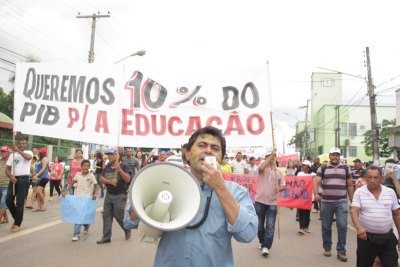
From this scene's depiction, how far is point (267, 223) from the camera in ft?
22.7

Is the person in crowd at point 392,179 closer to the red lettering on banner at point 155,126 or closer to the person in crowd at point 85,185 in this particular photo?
the red lettering on banner at point 155,126

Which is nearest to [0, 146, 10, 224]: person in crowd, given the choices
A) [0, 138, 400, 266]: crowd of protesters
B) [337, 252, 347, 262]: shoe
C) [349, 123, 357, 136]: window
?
[0, 138, 400, 266]: crowd of protesters

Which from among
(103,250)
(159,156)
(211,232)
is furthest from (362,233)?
(159,156)

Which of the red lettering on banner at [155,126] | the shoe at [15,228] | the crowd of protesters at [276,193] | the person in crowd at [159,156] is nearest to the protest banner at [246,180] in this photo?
the crowd of protesters at [276,193]

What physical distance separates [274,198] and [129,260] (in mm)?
2509

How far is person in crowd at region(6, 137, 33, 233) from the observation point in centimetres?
803

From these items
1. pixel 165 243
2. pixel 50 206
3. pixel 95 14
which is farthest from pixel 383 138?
pixel 165 243

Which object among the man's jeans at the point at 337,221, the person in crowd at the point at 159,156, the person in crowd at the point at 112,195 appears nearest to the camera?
the man's jeans at the point at 337,221

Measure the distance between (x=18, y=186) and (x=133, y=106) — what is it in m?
4.21

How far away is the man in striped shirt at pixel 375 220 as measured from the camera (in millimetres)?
4727

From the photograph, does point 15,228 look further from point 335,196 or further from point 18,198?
point 335,196

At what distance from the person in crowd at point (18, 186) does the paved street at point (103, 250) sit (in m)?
0.32

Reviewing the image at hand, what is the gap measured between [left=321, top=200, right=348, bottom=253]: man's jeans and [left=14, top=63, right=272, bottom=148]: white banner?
2.17 m

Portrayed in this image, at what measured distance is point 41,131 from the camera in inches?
208
